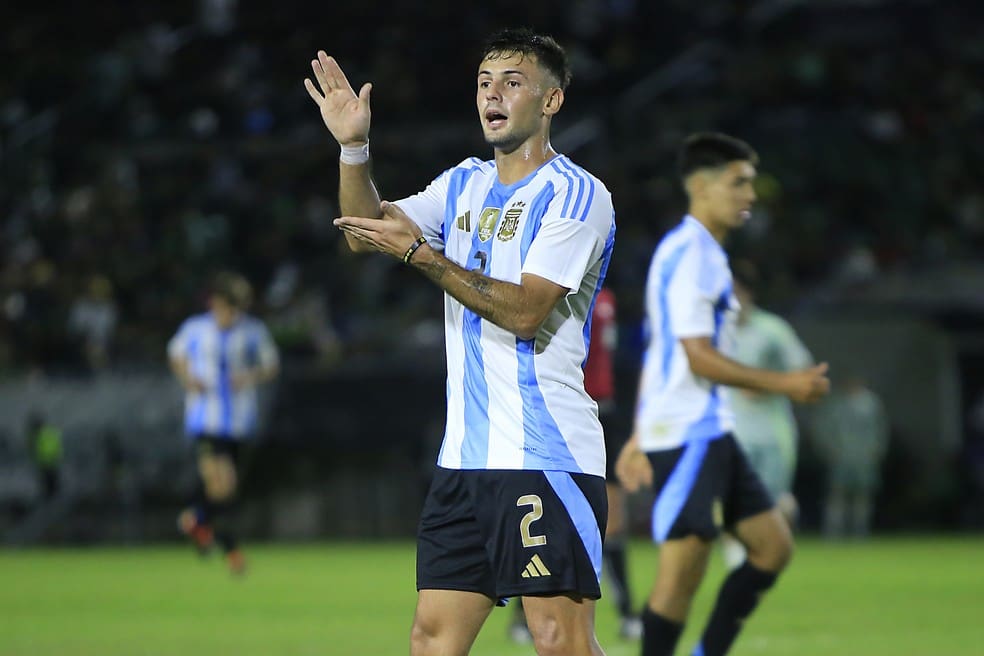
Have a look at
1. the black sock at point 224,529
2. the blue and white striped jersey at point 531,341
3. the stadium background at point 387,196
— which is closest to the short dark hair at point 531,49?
the blue and white striped jersey at point 531,341

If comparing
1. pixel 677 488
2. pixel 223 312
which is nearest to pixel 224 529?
pixel 223 312

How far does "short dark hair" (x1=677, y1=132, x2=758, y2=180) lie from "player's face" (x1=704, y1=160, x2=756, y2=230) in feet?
0.11

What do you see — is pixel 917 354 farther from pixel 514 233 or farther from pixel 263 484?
pixel 514 233

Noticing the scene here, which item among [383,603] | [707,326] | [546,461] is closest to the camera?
[546,461]

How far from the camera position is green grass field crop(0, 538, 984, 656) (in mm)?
9742

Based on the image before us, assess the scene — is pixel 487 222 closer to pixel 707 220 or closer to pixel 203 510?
pixel 707 220

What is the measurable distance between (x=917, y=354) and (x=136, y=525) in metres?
10.5

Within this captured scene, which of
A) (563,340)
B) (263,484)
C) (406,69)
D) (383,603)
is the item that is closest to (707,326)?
(563,340)

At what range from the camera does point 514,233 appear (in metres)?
5.04

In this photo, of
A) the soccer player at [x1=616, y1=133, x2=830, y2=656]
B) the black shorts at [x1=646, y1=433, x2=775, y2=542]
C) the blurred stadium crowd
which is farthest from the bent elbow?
the blurred stadium crowd

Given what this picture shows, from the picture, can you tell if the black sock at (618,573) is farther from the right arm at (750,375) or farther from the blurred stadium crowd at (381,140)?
the blurred stadium crowd at (381,140)

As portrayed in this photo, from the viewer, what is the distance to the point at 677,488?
280 inches

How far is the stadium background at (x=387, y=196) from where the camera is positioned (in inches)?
848

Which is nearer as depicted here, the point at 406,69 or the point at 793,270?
the point at 793,270
